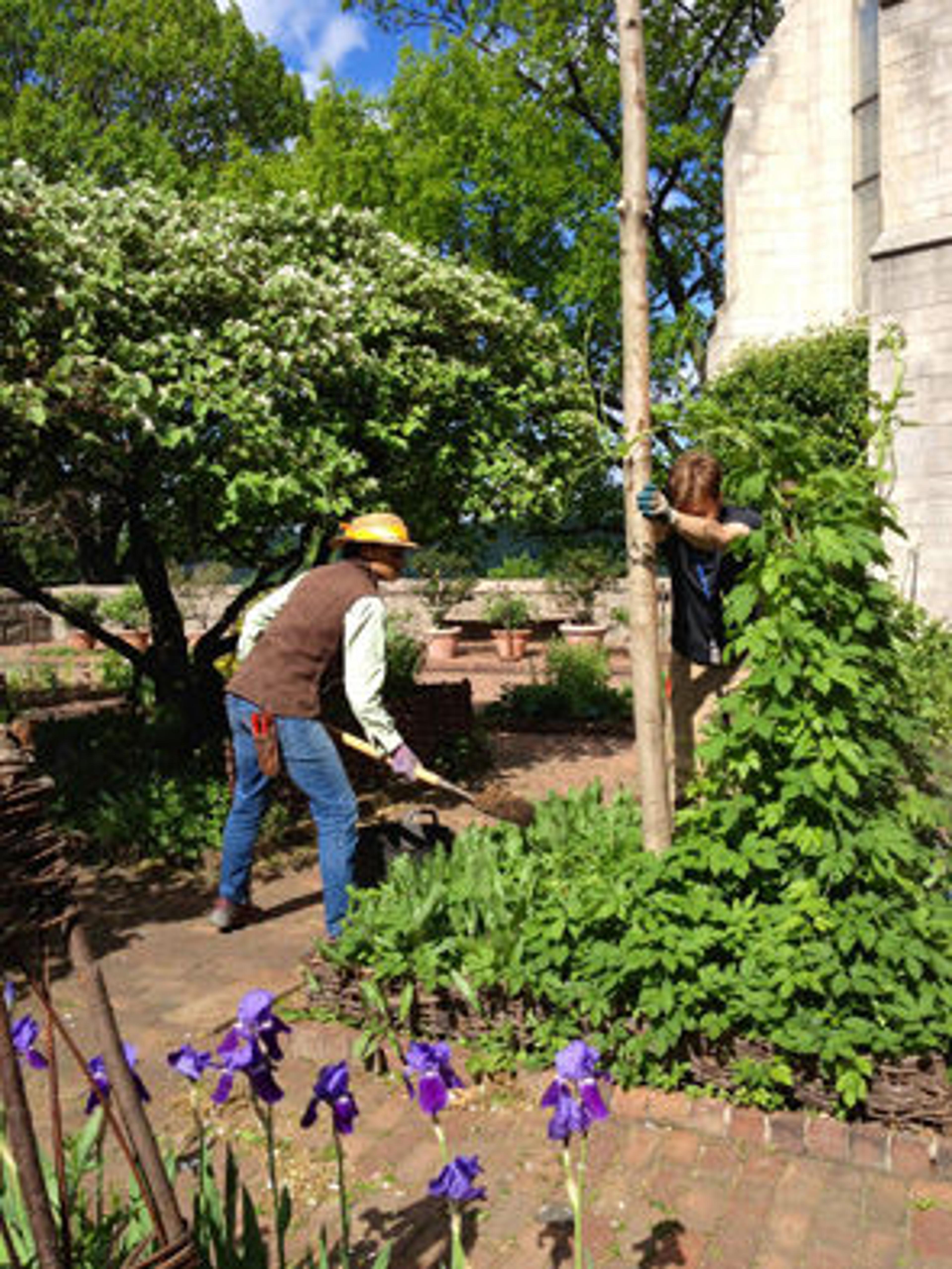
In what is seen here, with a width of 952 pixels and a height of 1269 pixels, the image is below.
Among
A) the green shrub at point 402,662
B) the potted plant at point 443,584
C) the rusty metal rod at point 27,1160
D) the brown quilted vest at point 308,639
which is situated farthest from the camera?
the potted plant at point 443,584

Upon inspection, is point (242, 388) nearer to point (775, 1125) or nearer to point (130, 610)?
point (775, 1125)

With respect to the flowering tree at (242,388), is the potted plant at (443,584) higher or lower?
lower

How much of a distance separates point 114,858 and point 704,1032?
4.26m

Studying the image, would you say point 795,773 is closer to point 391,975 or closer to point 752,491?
point 752,491

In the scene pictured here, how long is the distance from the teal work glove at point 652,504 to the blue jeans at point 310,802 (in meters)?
1.89

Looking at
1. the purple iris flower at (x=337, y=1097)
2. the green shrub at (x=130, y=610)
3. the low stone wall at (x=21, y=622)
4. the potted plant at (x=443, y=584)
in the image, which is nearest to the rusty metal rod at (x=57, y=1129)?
the purple iris flower at (x=337, y=1097)

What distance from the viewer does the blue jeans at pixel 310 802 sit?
178 inches

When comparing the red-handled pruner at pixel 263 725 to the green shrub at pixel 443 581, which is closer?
the red-handled pruner at pixel 263 725

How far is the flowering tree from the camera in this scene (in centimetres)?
559

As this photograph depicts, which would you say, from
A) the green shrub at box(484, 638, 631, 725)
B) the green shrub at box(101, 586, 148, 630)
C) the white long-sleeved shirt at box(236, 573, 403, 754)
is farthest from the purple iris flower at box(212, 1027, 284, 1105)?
the green shrub at box(101, 586, 148, 630)

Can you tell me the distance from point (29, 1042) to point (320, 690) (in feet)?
9.78

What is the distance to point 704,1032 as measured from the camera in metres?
3.19

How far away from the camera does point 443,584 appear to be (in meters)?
20.3

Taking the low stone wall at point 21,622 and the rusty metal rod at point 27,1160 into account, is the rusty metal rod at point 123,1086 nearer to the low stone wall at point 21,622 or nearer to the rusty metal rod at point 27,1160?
the rusty metal rod at point 27,1160
